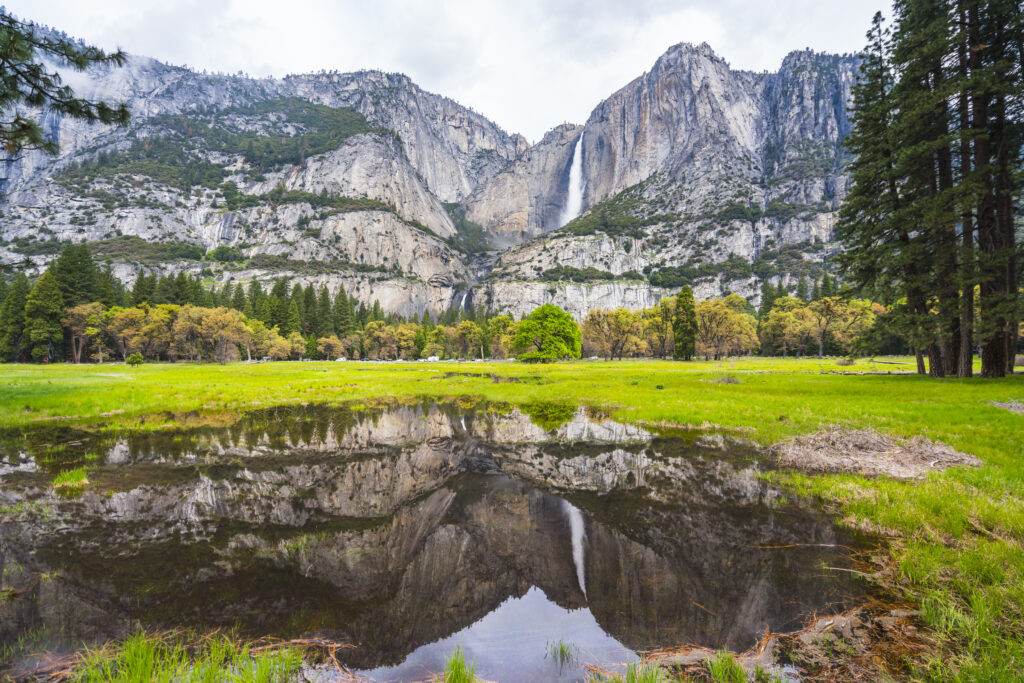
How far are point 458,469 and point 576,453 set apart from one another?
390 cm

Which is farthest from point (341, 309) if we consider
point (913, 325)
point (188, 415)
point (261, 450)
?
point (913, 325)

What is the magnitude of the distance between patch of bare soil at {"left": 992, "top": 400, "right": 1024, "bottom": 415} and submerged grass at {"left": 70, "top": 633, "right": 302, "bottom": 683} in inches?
831

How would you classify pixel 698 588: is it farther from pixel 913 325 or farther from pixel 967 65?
pixel 967 65

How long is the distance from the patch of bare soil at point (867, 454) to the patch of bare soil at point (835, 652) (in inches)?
279

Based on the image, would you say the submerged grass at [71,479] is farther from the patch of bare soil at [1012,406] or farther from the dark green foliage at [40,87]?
the patch of bare soil at [1012,406]

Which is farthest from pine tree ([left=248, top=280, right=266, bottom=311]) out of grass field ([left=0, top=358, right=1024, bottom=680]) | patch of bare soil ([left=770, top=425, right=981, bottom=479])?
patch of bare soil ([left=770, top=425, right=981, bottom=479])

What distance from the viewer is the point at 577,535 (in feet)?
21.9

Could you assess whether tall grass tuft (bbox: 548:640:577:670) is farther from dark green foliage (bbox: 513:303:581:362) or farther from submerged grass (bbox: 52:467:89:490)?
dark green foliage (bbox: 513:303:581:362)

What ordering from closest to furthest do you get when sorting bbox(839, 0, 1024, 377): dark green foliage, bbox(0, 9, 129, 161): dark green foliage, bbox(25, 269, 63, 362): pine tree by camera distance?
bbox(0, 9, 129, 161): dark green foliage, bbox(839, 0, 1024, 377): dark green foliage, bbox(25, 269, 63, 362): pine tree

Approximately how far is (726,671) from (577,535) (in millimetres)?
3440

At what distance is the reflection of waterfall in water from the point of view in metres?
5.50

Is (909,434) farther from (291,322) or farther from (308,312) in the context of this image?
(308,312)

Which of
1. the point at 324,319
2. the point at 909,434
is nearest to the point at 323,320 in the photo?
the point at 324,319

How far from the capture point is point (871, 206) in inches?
1037
